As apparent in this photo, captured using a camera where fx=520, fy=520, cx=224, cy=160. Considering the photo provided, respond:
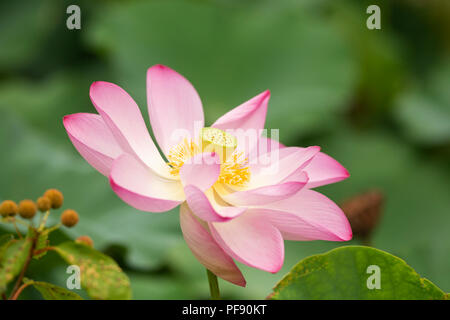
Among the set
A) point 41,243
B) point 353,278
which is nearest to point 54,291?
point 41,243

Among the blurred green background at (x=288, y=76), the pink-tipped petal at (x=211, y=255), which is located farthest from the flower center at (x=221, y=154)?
the blurred green background at (x=288, y=76)

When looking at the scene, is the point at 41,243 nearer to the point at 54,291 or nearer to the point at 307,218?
the point at 54,291

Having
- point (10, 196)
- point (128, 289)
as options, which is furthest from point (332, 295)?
point (10, 196)

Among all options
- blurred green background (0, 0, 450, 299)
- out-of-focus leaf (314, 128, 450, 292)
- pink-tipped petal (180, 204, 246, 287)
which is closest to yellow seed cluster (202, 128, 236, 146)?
pink-tipped petal (180, 204, 246, 287)

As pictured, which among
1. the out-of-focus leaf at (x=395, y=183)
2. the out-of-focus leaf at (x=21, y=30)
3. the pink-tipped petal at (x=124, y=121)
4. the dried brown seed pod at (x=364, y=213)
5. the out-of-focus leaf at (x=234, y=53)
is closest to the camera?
the pink-tipped petal at (x=124, y=121)

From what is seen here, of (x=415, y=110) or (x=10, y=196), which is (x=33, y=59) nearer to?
(x=10, y=196)

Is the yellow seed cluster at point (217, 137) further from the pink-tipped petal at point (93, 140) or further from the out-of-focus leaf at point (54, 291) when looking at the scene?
the out-of-focus leaf at point (54, 291)

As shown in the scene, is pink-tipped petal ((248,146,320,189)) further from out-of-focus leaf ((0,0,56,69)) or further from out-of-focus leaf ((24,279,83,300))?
out-of-focus leaf ((0,0,56,69))
